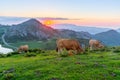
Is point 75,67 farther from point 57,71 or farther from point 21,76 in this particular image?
point 21,76

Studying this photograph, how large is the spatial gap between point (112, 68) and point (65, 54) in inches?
364

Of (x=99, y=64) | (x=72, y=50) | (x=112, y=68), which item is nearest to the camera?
(x=112, y=68)

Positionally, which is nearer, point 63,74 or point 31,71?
point 63,74

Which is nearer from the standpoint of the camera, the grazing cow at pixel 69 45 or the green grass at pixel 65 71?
the green grass at pixel 65 71

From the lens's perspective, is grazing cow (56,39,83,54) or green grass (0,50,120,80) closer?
green grass (0,50,120,80)

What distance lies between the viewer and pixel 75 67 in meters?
22.7

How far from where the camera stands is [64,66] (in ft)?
76.9

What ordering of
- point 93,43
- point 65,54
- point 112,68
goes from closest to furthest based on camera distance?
point 112,68 → point 65,54 → point 93,43

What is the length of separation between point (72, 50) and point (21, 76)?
1410 centimetres

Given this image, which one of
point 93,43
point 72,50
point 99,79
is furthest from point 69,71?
point 93,43

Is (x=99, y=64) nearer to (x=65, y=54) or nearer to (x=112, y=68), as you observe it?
(x=112, y=68)

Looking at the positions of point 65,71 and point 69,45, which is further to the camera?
point 69,45

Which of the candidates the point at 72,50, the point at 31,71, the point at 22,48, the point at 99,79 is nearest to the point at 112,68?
the point at 99,79

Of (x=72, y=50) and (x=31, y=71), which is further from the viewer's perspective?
(x=72, y=50)
